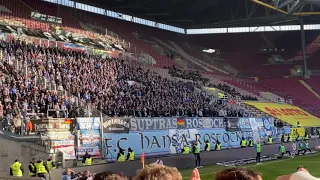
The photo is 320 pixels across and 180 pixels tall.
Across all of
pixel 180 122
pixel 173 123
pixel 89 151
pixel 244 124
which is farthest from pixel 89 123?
pixel 244 124

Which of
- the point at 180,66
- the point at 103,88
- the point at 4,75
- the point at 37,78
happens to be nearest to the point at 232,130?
the point at 103,88

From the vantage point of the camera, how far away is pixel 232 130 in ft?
128

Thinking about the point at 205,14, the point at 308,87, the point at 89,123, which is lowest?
the point at 89,123

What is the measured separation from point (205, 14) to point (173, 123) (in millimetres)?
42943

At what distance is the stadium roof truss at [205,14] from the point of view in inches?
2589

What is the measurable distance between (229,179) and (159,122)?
29.3 meters

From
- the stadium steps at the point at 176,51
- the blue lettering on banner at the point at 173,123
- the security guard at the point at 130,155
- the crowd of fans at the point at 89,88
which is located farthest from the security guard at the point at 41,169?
the stadium steps at the point at 176,51

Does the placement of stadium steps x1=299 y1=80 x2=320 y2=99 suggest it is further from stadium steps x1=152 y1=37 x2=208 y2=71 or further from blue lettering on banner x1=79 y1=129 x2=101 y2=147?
blue lettering on banner x1=79 y1=129 x2=101 y2=147

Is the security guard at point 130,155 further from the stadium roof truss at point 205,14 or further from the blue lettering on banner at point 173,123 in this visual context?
the stadium roof truss at point 205,14

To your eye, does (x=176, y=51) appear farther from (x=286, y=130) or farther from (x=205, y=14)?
(x=286, y=130)

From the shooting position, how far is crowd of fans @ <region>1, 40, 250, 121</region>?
28125mm

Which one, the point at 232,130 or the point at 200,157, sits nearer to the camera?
the point at 200,157

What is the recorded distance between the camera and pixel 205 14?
73.6m

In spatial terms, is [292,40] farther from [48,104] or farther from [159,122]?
[48,104]
